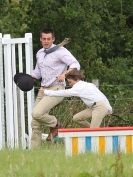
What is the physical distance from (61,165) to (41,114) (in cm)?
452

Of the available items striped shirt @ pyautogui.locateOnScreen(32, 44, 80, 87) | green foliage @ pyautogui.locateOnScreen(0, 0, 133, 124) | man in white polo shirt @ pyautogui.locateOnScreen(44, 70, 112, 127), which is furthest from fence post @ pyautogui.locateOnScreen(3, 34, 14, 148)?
green foliage @ pyautogui.locateOnScreen(0, 0, 133, 124)

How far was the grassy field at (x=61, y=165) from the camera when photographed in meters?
7.74

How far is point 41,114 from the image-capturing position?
13.1 meters

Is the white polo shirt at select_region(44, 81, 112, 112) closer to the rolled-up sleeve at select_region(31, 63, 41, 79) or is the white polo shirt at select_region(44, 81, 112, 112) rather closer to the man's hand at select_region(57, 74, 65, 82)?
the man's hand at select_region(57, 74, 65, 82)

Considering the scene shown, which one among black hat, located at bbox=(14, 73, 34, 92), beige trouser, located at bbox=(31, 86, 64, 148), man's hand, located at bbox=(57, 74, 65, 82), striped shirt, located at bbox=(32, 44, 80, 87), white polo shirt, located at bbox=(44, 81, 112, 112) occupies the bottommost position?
beige trouser, located at bbox=(31, 86, 64, 148)

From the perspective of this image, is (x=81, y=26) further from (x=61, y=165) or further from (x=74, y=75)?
(x=61, y=165)

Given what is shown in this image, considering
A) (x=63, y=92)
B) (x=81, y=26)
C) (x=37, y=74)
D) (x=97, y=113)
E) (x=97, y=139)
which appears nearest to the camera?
(x=97, y=139)

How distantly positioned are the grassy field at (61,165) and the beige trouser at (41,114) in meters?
2.90

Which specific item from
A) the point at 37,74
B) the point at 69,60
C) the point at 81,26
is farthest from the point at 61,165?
the point at 81,26

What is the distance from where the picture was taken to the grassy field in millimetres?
7738

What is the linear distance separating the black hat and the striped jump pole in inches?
117

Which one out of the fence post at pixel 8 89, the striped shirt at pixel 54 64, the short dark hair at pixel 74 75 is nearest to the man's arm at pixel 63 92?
the short dark hair at pixel 74 75

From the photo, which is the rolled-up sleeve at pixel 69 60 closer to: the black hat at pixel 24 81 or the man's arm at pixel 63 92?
the man's arm at pixel 63 92

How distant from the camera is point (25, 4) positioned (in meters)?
24.5
